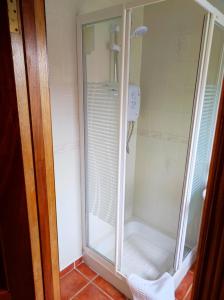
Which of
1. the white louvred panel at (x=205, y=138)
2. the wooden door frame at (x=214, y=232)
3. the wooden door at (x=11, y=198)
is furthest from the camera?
the white louvred panel at (x=205, y=138)

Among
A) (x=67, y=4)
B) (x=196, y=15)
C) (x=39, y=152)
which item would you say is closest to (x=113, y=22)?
(x=67, y=4)

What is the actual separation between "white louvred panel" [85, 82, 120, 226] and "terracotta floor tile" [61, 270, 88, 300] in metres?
0.58

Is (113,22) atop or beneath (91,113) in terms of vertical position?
atop

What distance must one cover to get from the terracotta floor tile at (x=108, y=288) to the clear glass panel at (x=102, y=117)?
0.71 feet

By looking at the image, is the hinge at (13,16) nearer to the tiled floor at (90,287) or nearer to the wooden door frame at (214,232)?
the wooden door frame at (214,232)

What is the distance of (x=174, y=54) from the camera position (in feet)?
6.34

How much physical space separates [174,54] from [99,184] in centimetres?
136

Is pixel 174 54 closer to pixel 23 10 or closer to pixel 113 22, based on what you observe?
pixel 113 22

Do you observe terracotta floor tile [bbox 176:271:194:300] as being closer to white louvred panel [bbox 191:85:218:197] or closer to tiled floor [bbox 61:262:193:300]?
tiled floor [bbox 61:262:193:300]

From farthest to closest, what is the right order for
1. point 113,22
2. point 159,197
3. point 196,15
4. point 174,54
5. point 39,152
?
point 159,197, point 174,54, point 196,15, point 113,22, point 39,152

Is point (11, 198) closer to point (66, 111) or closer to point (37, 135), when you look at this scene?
point (37, 135)

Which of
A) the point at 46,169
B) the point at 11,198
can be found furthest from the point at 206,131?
the point at 11,198

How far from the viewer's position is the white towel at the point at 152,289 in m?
A: 1.48

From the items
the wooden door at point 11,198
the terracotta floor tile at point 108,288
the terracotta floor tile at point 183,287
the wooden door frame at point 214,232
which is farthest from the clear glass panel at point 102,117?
the wooden door frame at point 214,232
